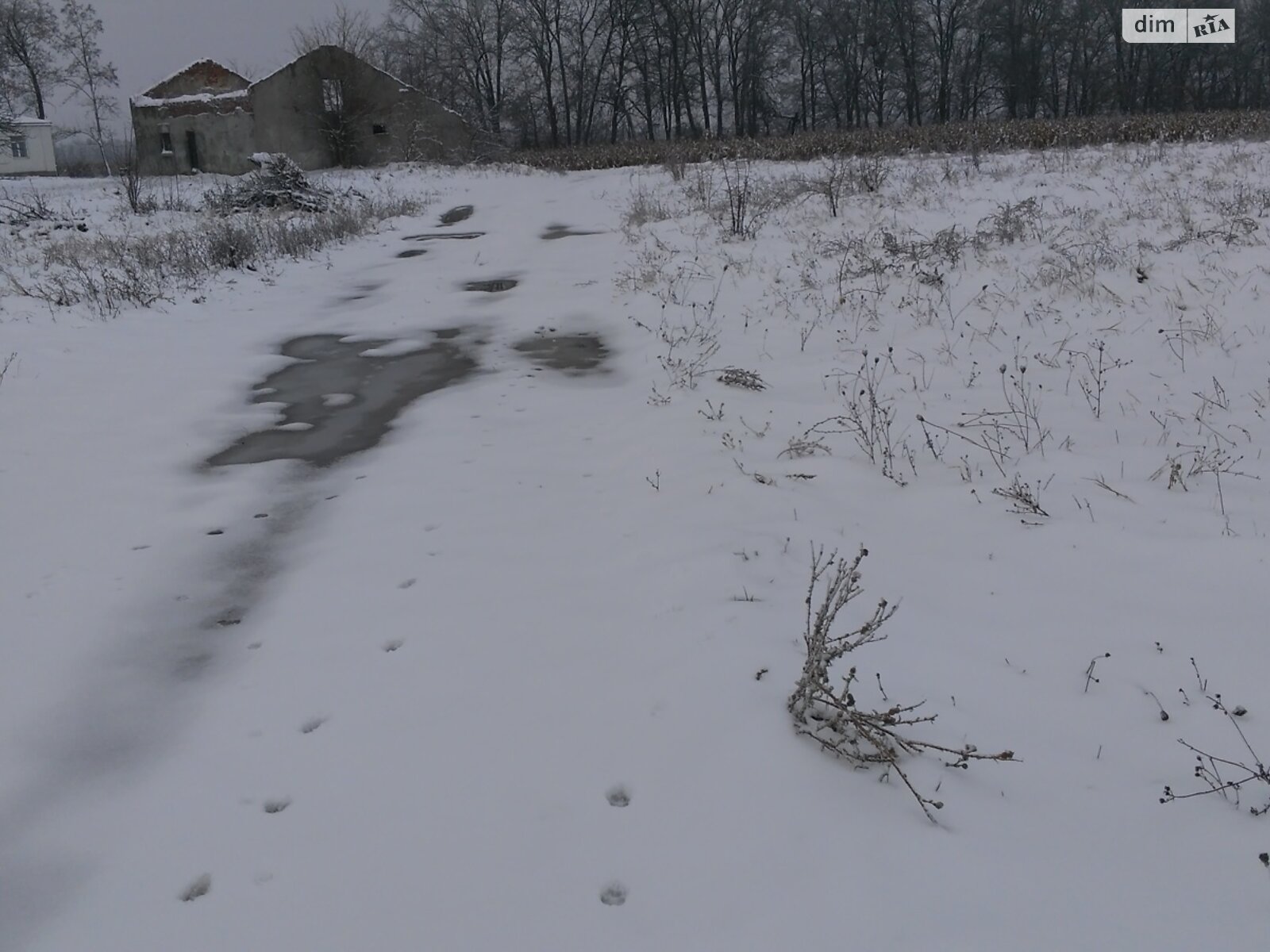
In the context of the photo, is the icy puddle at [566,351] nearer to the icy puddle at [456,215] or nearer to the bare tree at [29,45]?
the icy puddle at [456,215]

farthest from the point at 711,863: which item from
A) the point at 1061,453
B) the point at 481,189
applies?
the point at 481,189

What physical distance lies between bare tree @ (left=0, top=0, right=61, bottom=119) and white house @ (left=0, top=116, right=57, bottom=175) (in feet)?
22.4

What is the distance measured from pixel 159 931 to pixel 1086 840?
2.20 meters

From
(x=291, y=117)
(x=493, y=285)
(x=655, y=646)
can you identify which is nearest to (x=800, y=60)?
(x=291, y=117)

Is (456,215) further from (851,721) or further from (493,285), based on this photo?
(851,721)

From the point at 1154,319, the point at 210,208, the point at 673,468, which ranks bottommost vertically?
the point at 673,468

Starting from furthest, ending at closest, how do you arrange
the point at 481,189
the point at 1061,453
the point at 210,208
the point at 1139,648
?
the point at 481,189, the point at 210,208, the point at 1061,453, the point at 1139,648

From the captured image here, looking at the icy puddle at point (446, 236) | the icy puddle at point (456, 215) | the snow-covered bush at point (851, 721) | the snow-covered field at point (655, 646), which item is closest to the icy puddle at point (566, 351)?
the snow-covered field at point (655, 646)

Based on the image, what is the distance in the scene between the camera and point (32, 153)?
1626 inches

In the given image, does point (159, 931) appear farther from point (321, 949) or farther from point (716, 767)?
point (716, 767)

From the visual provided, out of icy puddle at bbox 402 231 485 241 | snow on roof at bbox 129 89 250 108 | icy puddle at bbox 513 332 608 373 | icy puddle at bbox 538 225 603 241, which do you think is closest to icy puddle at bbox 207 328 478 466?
icy puddle at bbox 513 332 608 373

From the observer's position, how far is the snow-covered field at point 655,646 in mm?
1921

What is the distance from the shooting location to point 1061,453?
14.3 ft

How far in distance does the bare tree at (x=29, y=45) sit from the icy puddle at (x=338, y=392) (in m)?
52.2
